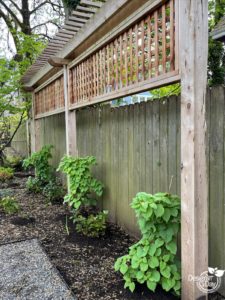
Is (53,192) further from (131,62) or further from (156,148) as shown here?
(131,62)

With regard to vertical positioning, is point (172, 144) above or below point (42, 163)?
above

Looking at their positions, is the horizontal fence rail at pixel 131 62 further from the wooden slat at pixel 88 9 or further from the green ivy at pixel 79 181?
the green ivy at pixel 79 181

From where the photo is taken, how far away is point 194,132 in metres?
1.63

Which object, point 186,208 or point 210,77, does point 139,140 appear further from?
point 210,77

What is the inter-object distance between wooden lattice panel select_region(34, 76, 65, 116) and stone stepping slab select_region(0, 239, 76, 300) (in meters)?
2.50

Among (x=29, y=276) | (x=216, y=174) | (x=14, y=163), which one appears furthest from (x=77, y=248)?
(x=14, y=163)

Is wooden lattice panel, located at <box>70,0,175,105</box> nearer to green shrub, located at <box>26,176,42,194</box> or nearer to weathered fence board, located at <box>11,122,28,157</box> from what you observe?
green shrub, located at <box>26,176,42,194</box>

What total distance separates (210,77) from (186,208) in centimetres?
504

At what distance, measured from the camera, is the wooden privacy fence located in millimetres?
1881

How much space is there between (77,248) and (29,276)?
2.08ft

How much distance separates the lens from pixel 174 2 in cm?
179

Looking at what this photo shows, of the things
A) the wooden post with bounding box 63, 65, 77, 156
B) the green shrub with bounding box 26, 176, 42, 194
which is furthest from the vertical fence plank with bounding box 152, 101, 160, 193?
the green shrub with bounding box 26, 176, 42, 194

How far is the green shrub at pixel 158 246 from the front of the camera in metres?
1.82

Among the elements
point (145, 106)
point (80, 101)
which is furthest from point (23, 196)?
point (145, 106)
